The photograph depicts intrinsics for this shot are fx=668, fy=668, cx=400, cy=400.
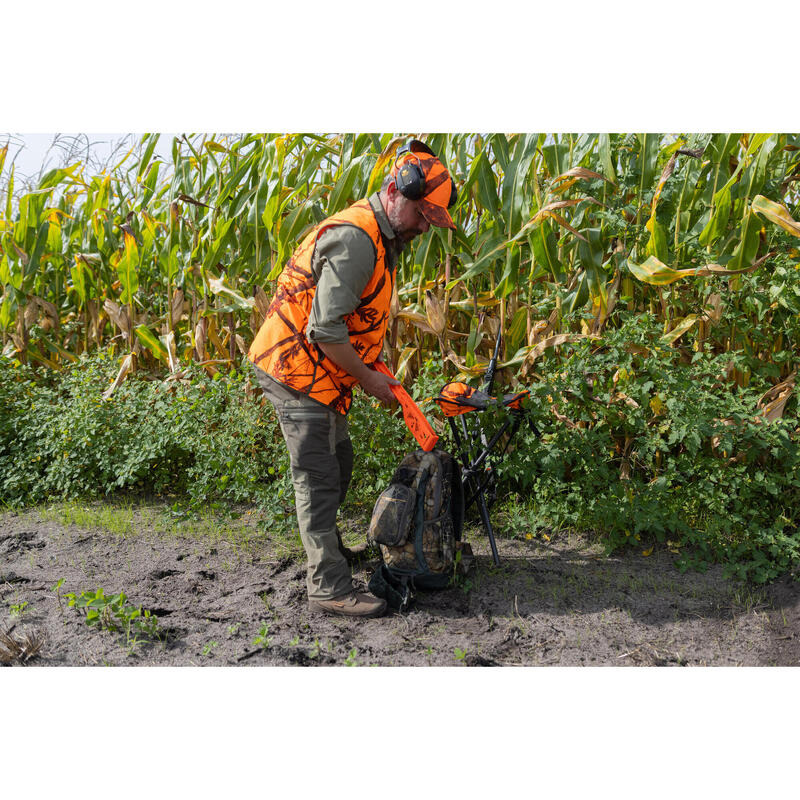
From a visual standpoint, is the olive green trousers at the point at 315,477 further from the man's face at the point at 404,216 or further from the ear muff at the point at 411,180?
the ear muff at the point at 411,180

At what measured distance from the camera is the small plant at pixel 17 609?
3031mm

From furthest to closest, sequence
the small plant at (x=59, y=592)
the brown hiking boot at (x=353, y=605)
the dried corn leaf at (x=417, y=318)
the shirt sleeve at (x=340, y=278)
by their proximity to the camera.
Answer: the dried corn leaf at (x=417, y=318)
the small plant at (x=59, y=592)
the brown hiking boot at (x=353, y=605)
the shirt sleeve at (x=340, y=278)

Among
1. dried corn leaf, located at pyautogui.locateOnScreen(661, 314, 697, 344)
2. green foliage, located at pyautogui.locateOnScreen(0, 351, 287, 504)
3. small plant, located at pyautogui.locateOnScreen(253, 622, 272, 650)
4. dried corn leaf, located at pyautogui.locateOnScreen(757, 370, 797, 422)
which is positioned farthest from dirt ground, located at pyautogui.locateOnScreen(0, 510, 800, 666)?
dried corn leaf, located at pyautogui.locateOnScreen(661, 314, 697, 344)

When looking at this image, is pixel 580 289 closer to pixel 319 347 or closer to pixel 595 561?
pixel 595 561

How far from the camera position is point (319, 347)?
8.95 feet

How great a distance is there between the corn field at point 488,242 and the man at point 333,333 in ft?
3.34

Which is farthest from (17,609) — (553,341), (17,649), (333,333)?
(553,341)

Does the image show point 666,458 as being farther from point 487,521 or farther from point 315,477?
point 315,477

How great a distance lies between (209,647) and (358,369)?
1.29 meters

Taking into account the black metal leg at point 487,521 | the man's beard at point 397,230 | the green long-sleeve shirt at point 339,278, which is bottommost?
the black metal leg at point 487,521

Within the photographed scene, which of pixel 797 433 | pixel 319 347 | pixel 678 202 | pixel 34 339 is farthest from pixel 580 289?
pixel 34 339

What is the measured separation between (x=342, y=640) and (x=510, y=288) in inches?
83.1

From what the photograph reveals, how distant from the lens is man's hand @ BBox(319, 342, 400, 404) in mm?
2682

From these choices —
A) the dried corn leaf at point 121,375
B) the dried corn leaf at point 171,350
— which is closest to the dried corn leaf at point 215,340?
the dried corn leaf at point 171,350
